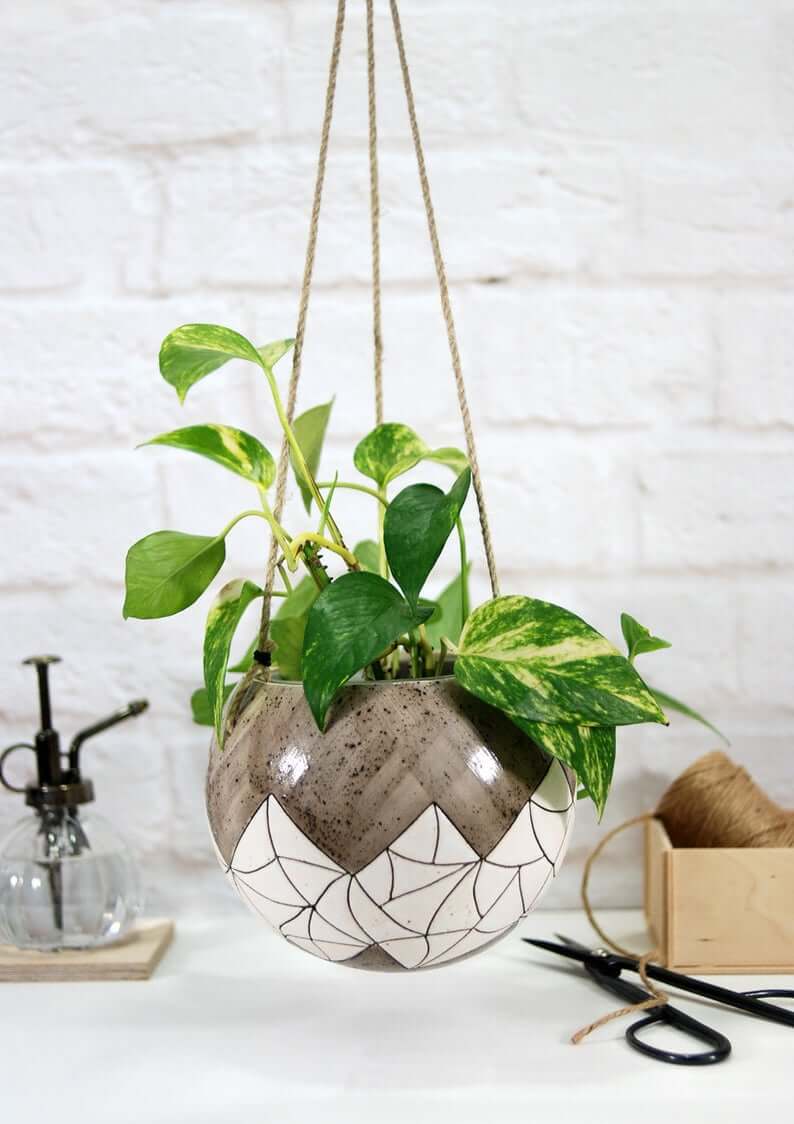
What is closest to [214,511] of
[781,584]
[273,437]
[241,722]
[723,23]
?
[273,437]

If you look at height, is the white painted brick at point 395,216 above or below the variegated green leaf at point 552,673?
above

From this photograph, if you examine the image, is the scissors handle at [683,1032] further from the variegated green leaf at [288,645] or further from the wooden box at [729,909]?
the variegated green leaf at [288,645]

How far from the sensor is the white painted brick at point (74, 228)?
1.02 meters

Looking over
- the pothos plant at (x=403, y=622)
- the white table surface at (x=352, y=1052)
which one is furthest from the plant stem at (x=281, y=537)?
the white table surface at (x=352, y=1052)

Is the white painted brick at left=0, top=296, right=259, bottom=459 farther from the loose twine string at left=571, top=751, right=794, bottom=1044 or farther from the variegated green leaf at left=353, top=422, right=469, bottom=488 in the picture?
the loose twine string at left=571, top=751, right=794, bottom=1044

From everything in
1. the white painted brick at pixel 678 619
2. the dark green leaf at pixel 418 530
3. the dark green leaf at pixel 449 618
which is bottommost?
the white painted brick at pixel 678 619

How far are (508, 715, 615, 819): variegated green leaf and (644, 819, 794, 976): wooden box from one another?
12.0 inches

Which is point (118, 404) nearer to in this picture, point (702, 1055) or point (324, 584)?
point (324, 584)

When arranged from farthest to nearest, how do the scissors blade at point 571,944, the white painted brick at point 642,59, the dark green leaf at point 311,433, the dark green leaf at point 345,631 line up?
1. the white painted brick at point 642,59
2. the scissors blade at point 571,944
3. the dark green leaf at point 311,433
4. the dark green leaf at point 345,631

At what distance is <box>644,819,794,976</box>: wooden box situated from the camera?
0.86 m

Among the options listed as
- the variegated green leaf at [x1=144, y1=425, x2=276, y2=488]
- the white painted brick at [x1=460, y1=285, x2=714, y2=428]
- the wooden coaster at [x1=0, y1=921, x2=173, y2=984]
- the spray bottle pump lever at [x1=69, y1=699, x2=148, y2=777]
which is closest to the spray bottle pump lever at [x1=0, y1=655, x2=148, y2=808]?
the spray bottle pump lever at [x1=69, y1=699, x2=148, y2=777]

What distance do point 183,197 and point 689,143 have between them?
0.46 m

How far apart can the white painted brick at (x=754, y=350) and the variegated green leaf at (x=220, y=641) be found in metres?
0.55

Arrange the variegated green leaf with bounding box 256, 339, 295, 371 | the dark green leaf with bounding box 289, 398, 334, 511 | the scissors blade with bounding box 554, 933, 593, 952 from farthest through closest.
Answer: the scissors blade with bounding box 554, 933, 593, 952 → the dark green leaf with bounding box 289, 398, 334, 511 → the variegated green leaf with bounding box 256, 339, 295, 371
